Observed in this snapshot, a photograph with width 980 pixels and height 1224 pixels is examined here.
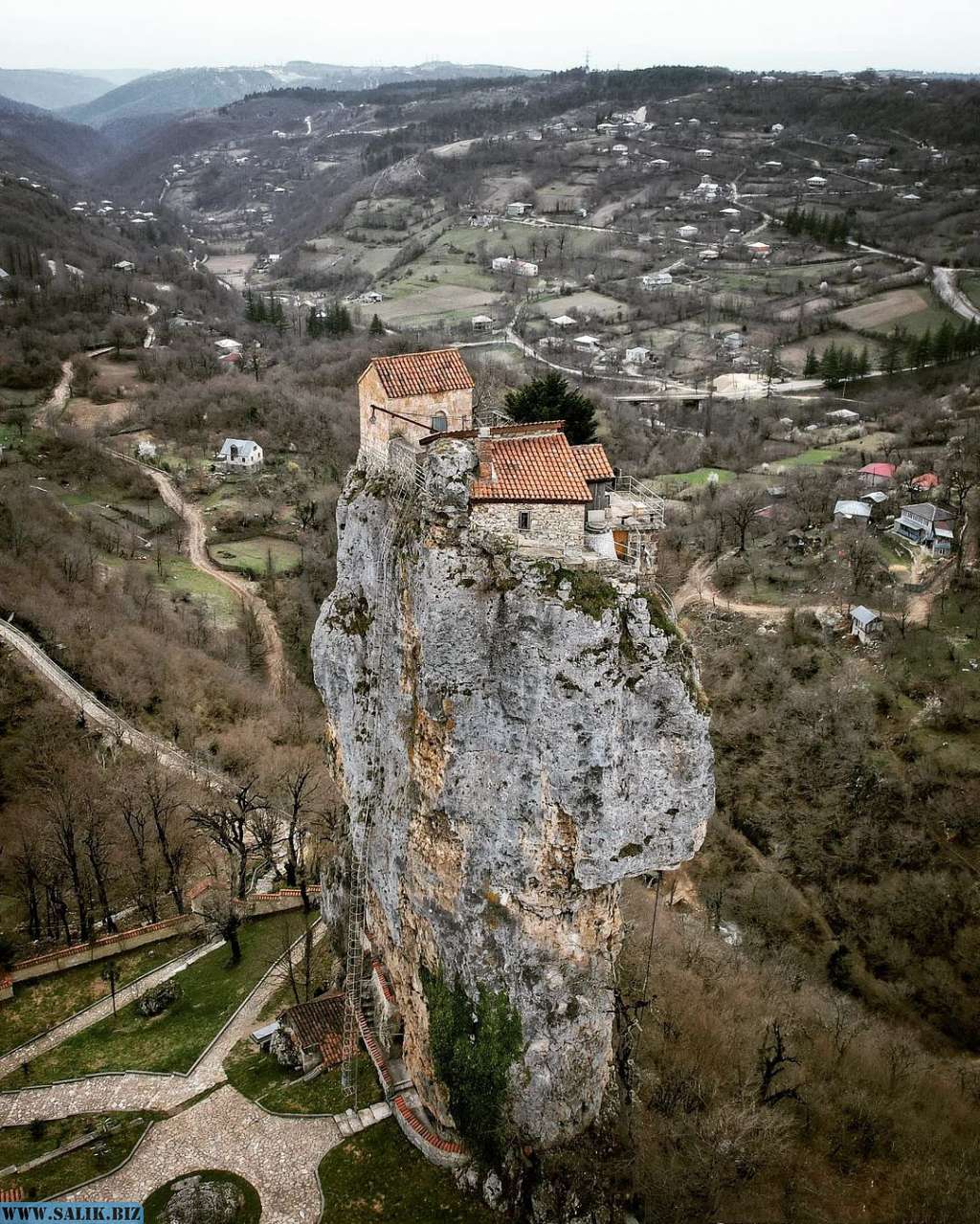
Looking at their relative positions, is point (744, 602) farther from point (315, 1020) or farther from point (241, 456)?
point (241, 456)

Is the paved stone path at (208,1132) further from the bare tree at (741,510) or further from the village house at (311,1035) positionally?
the bare tree at (741,510)

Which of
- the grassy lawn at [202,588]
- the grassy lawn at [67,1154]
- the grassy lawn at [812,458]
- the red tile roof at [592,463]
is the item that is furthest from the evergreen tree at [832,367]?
the grassy lawn at [67,1154]

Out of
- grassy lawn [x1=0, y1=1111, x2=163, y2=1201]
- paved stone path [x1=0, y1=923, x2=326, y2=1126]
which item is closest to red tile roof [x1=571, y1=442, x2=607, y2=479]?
paved stone path [x1=0, y1=923, x2=326, y2=1126]

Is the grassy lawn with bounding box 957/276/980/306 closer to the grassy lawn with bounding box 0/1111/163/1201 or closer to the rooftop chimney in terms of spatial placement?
the rooftop chimney

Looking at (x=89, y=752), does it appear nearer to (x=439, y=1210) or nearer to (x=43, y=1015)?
(x=43, y=1015)

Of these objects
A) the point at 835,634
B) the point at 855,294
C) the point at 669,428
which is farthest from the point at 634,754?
the point at 855,294

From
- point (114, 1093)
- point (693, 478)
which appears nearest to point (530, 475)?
point (114, 1093)
